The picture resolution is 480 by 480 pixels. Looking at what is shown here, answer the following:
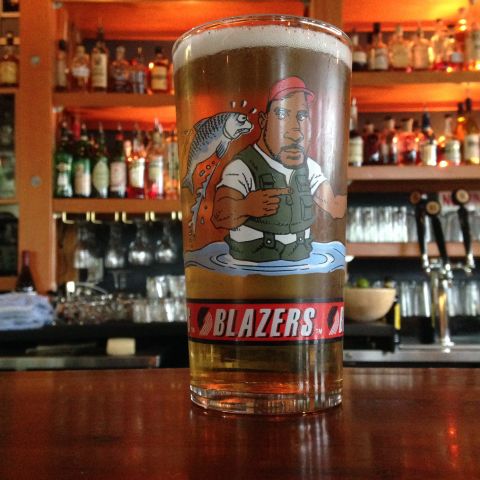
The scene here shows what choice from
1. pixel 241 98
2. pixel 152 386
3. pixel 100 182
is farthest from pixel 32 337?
pixel 241 98

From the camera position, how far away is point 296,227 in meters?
0.31

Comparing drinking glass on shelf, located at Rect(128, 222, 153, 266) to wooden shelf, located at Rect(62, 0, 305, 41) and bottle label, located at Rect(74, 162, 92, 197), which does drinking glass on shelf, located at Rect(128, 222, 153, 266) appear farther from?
wooden shelf, located at Rect(62, 0, 305, 41)

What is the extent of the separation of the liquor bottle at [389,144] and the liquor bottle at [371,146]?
0.8 inches

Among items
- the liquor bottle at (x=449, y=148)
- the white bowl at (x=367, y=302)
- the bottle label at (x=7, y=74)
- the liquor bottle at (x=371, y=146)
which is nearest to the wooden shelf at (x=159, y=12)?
the bottle label at (x=7, y=74)

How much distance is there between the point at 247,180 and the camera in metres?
0.31

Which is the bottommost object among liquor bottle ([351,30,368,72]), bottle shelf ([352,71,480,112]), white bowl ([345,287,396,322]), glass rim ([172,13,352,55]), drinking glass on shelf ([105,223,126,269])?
white bowl ([345,287,396,322])

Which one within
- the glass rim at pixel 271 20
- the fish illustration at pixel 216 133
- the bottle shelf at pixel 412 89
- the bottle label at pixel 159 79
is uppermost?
the bottle label at pixel 159 79

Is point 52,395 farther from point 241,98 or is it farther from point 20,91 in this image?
point 20,91

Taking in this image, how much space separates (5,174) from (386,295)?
160 centimetres

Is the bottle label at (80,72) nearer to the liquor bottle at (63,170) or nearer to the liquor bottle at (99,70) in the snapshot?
the liquor bottle at (99,70)

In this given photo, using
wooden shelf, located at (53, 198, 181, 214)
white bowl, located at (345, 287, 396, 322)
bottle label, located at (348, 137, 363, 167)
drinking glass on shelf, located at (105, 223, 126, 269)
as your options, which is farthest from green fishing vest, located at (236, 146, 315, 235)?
drinking glass on shelf, located at (105, 223, 126, 269)

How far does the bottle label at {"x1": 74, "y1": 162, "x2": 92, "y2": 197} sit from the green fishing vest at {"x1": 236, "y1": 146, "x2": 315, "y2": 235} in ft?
7.12

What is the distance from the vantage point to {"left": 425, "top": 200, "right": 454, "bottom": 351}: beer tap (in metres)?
2.26

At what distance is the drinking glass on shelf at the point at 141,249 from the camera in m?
2.56
